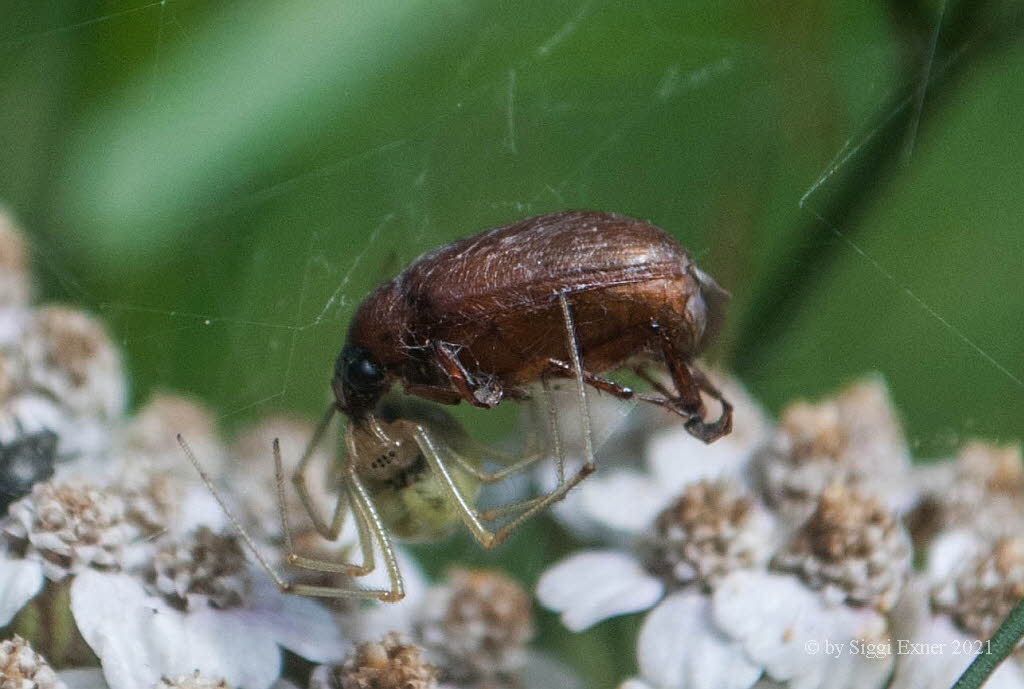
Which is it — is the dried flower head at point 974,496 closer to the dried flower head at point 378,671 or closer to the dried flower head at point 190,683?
the dried flower head at point 378,671

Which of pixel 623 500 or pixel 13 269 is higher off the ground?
pixel 13 269

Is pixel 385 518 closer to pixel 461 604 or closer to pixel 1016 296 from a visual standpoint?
pixel 461 604

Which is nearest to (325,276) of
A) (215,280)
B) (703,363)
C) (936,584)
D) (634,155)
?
(215,280)

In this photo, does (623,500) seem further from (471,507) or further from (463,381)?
(463,381)

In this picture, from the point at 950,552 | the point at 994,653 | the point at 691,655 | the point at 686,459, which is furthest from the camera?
the point at 686,459

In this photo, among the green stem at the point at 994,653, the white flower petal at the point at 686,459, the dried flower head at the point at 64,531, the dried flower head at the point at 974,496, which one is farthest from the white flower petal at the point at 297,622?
the dried flower head at the point at 974,496

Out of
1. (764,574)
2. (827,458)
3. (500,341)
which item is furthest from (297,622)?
(827,458)

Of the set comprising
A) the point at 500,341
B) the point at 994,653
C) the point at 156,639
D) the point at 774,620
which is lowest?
the point at 774,620

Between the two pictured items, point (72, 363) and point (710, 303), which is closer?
point (710, 303)
